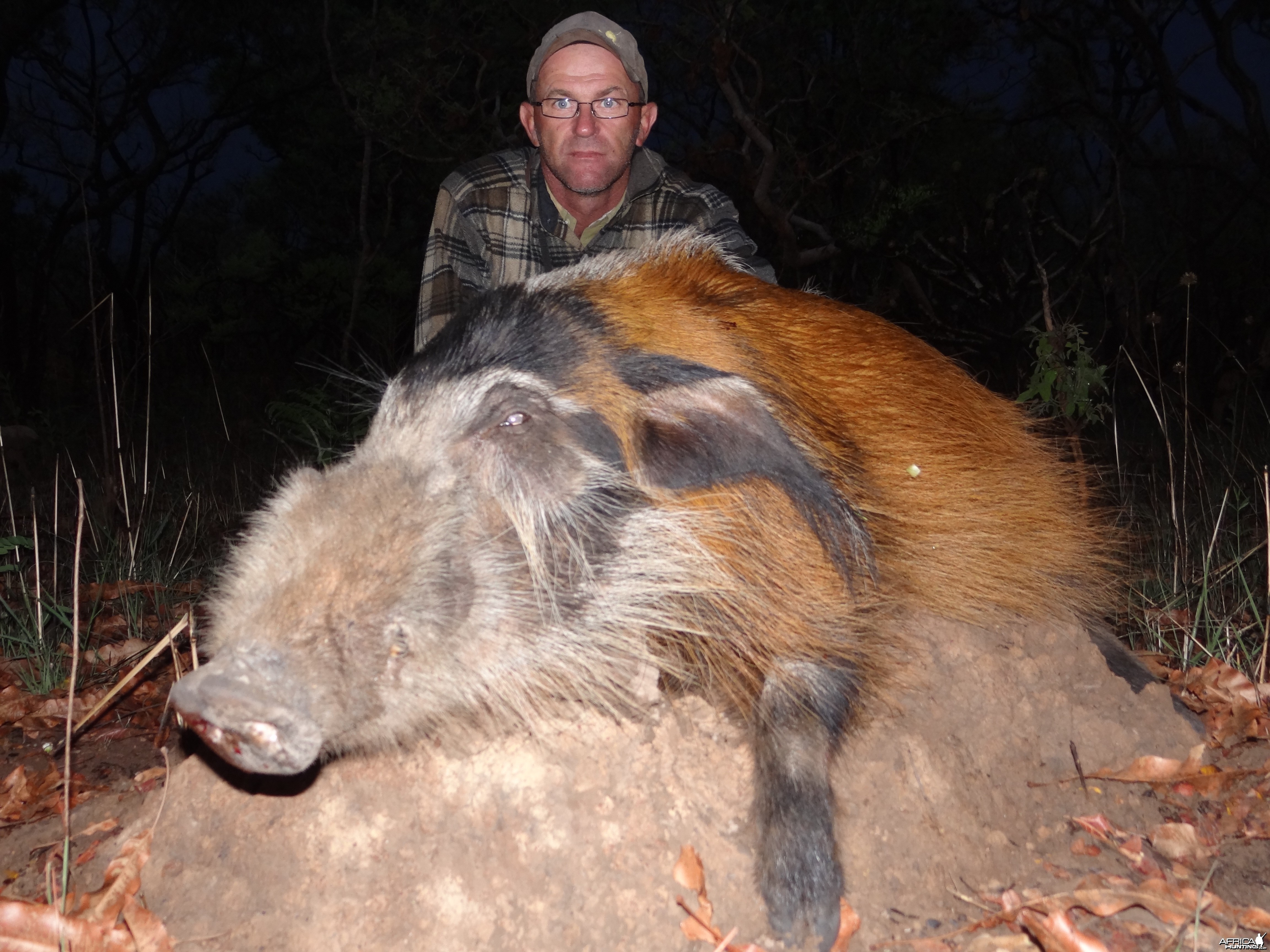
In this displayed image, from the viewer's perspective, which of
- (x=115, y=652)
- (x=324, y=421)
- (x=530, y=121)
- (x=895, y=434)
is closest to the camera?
(x=895, y=434)

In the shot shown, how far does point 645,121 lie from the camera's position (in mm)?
3953

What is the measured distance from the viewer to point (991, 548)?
2.41 metres

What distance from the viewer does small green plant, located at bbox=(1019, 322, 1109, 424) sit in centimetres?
363

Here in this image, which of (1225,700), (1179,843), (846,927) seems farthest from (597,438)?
(1225,700)

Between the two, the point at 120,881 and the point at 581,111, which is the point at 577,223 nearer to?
the point at 581,111

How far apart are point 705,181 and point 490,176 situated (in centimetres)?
829

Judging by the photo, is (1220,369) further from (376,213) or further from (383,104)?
(376,213)

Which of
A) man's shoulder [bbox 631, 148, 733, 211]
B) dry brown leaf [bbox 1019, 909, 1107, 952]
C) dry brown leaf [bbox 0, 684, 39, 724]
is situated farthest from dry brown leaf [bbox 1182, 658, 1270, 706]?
dry brown leaf [bbox 0, 684, 39, 724]

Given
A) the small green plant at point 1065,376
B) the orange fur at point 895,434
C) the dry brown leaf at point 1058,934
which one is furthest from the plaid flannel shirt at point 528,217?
the dry brown leaf at point 1058,934

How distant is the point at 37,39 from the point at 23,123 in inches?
40.8

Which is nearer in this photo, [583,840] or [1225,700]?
[583,840]

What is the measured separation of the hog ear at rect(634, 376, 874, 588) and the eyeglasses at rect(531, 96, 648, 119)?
6.67 feet

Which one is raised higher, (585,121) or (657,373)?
(585,121)

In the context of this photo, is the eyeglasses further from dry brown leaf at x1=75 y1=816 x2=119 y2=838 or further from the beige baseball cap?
dry brown leaf at x1=75 y1=816 x2=119 y2=838
